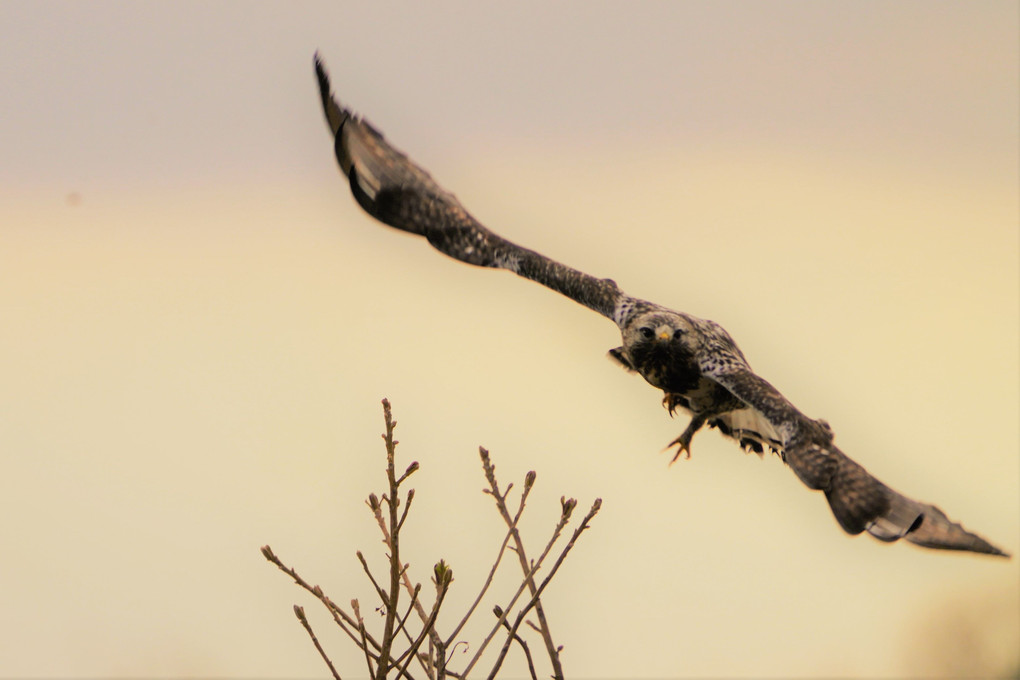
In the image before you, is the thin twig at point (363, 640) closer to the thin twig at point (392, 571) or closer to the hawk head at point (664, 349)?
the thin twig at point (392, 571)

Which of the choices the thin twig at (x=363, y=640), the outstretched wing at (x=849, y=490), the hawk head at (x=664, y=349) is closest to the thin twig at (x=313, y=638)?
the thin twig at (x=363, y=640)

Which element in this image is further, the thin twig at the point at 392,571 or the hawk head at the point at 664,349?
the hawk head at the point at 664,349

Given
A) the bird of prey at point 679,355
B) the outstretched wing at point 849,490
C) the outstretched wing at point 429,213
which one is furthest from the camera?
the outstretched wing at point 429,213

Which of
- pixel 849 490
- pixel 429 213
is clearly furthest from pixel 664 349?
pixel 429 213

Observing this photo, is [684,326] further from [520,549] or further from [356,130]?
[520,549]

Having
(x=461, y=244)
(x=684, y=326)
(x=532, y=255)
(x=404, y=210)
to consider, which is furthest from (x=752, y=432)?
(x=404, y=210)

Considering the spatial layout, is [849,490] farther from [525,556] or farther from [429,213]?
[429,213]

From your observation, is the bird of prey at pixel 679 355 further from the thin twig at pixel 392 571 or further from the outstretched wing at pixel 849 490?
the thin twig at pixel 392 571

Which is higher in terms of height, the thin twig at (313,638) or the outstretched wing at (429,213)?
the outstretched wing at (429,213)

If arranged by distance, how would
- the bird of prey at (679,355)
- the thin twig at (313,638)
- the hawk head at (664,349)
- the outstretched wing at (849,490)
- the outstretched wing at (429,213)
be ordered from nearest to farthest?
the thin twig at (313,638) < the outstretched wing at (849,490) < the bird of prey at (679,355) < the hawk head at (664,349) < the outstretched wing at (429,213)
